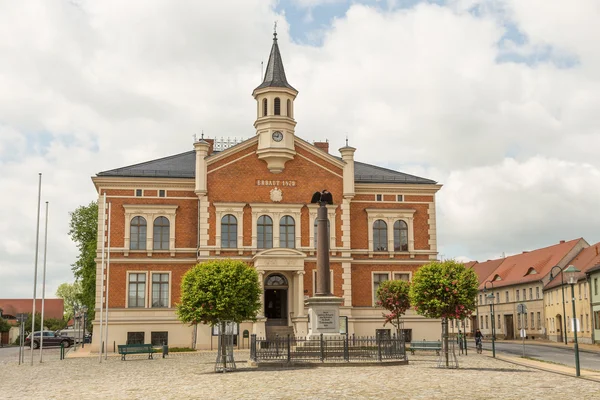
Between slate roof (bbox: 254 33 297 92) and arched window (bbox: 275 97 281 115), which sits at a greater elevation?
slate roof (bbox: 254 33 297 92)

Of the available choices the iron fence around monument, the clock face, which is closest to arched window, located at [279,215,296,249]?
the clock face

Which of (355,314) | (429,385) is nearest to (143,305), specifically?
(355,314)

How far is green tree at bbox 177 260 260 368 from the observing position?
3142 centimetres

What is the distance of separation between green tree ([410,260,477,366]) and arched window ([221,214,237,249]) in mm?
18517

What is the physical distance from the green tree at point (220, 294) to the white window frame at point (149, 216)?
14.8m

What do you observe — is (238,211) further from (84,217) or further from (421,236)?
(84,217)

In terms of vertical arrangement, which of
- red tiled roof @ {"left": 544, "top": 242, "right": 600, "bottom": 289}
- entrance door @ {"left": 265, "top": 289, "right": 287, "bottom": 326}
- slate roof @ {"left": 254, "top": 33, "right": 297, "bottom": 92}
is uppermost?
slate roof @ {"left": 254, "top": 33, "right": 297, "bottom": 92}

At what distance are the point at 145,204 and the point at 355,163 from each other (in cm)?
1522

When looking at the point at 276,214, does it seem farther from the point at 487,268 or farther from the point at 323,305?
the point at 487,268

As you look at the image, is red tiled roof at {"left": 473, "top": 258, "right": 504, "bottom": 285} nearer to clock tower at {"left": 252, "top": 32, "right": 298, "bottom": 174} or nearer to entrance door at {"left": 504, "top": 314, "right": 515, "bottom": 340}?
entrance door at {"left": 504, "top": 314, "right": 515, "bottom": 340}

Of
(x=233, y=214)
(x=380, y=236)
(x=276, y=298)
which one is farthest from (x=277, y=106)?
(x=276, y=298)

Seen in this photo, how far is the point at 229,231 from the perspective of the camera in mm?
47375

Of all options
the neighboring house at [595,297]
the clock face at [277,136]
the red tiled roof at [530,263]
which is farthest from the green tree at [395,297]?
the red tiled roof at [530,263]

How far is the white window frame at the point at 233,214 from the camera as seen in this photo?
46875 mm
